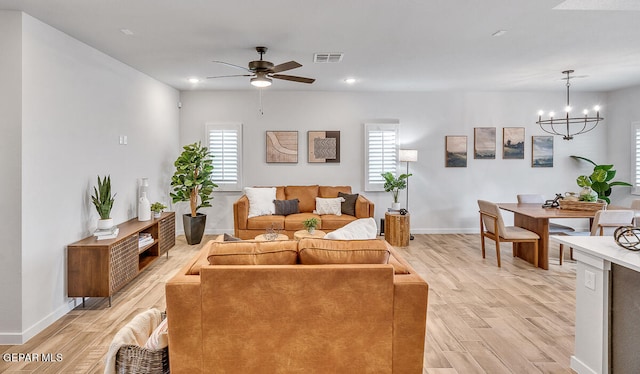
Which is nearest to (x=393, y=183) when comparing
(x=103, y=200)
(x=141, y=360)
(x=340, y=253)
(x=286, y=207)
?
(x=286, y=207)

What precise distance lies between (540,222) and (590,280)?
294 cm

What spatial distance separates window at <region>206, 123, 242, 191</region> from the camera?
271 inches

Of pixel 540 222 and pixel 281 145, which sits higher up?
pixel 281 145

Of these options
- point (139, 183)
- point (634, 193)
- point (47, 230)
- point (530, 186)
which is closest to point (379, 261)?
point (47, 230)

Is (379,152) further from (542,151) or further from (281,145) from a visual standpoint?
(542,151)

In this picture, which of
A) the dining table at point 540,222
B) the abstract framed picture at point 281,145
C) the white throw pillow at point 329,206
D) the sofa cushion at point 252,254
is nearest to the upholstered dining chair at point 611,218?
the dining table at point 540,222

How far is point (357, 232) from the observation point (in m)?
2.80

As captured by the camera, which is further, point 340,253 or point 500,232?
point 500,232

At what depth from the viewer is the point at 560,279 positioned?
4438mm

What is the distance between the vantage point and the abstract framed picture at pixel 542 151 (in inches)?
277

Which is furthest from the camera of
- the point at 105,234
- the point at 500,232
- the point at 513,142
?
the point at 513,142

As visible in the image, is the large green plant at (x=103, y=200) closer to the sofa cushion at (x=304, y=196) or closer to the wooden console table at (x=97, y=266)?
the wooden console table at (x=97, y=266)

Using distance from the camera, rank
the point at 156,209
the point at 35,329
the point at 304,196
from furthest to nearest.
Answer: the point at 304,196, the point at 156,209, the point at 35,329

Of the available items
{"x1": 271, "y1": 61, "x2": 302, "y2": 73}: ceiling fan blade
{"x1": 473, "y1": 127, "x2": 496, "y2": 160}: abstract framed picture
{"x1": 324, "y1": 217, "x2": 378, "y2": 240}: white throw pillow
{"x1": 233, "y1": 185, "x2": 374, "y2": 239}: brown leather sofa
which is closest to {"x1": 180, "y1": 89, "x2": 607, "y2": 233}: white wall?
{"x1": 473, "y1": 127, "x2": 496, "y2": 160}: abstract framed picture
